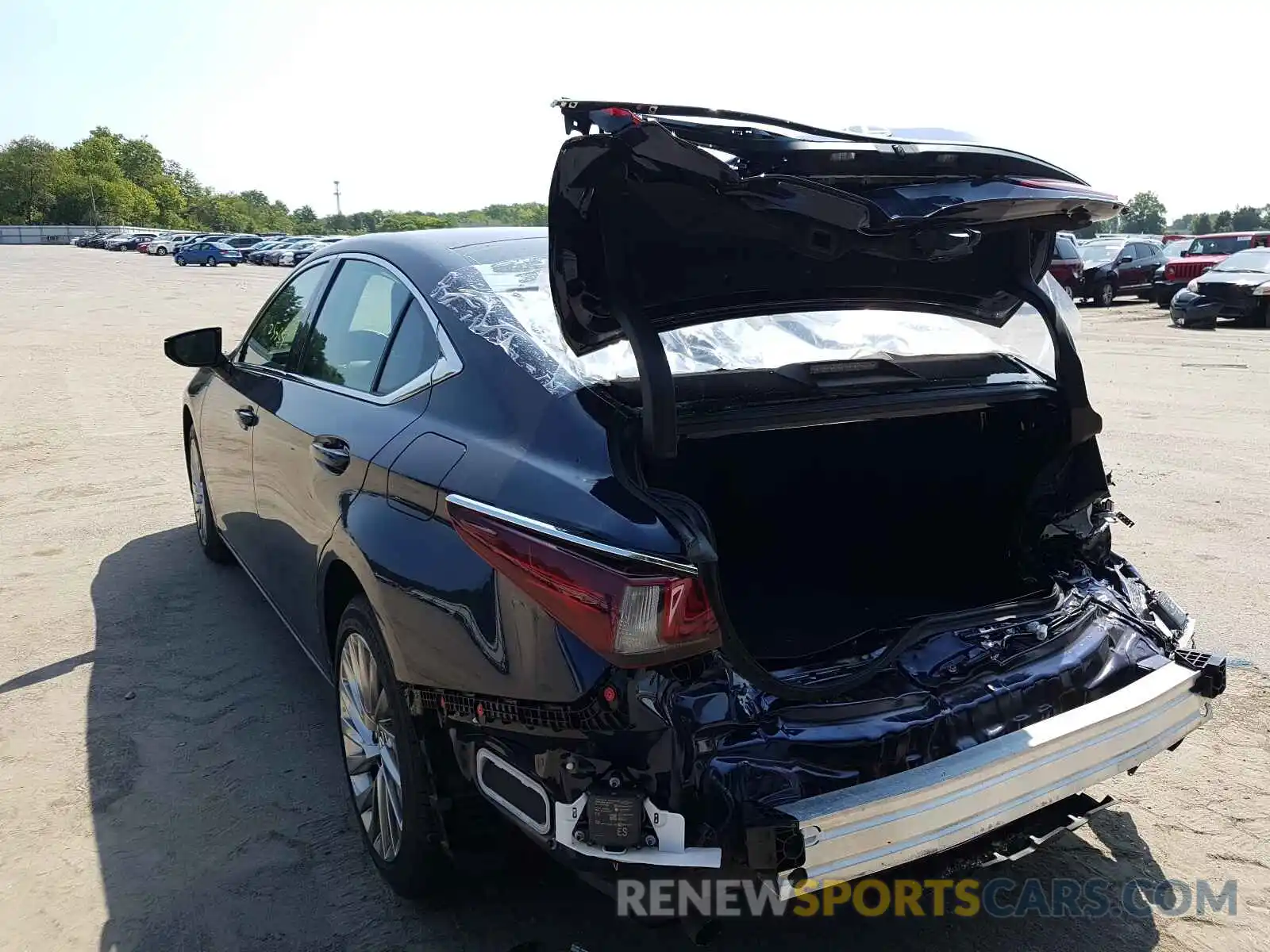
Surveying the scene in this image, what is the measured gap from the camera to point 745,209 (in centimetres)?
227

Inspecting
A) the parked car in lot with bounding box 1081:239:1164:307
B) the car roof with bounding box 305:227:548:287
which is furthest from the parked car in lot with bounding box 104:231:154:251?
the car roof with bounding box 305:227:548:287

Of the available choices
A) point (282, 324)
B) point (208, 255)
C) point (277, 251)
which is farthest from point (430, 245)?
point (208, 255)

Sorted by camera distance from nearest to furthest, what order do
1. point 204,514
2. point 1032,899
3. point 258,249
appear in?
point 1032,899
point 204,514
point 258,249

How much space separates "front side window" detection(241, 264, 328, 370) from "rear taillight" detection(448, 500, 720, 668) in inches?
86.7

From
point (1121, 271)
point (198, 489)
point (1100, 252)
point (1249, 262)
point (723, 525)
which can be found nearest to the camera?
point (723, 525)

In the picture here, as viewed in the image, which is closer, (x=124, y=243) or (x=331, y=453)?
(x=331, y=453)

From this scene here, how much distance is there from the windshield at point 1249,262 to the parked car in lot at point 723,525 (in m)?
20.6

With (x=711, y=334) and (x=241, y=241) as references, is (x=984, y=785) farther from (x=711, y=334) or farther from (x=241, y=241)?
(x=241, y=241)

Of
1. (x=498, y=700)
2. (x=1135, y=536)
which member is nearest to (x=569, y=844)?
(x=498, y=700)

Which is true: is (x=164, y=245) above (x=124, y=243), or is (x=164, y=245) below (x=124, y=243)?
below

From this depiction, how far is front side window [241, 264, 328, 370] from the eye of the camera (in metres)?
3.91

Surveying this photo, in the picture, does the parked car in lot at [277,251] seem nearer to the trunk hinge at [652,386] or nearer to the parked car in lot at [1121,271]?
the parked car in lot at [1121,271]

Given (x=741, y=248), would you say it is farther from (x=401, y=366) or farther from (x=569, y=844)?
(x=569, y=844)

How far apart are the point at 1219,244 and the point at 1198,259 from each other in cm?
208
